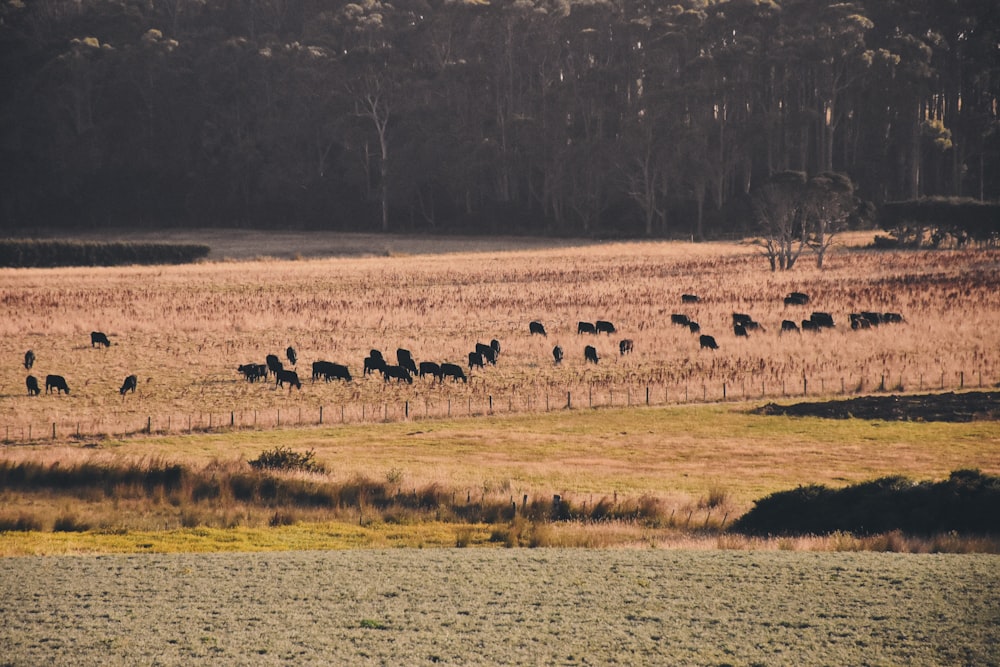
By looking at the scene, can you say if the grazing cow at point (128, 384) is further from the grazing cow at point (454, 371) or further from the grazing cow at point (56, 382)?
the grazing cow at point (454, 371)

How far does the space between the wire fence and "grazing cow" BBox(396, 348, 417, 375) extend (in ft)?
11.6

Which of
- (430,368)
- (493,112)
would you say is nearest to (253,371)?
(430,368)

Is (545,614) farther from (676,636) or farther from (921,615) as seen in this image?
(921,615)

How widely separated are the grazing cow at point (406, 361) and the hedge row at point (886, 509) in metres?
19.9

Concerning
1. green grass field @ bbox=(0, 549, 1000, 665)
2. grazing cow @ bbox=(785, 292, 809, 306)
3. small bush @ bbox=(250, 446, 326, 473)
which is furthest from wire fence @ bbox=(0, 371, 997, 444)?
grazing cow @ bbox=(785, 292, 809, 306)

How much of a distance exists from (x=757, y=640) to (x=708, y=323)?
132 feet

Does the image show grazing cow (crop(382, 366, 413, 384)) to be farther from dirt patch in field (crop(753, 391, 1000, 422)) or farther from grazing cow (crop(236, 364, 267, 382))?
dirt patch in field (crop(753, 391, 1000, 422))

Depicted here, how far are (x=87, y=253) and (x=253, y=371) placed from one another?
61.5 metres

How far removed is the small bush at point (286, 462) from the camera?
95.7 feet

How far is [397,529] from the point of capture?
25.0 m

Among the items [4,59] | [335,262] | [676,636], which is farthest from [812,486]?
[4,59]

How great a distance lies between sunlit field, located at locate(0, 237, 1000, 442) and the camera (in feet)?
126

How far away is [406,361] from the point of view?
1708 inches

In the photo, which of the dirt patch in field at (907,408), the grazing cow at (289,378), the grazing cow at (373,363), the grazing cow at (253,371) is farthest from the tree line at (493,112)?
the grazing cow at (289,378)
